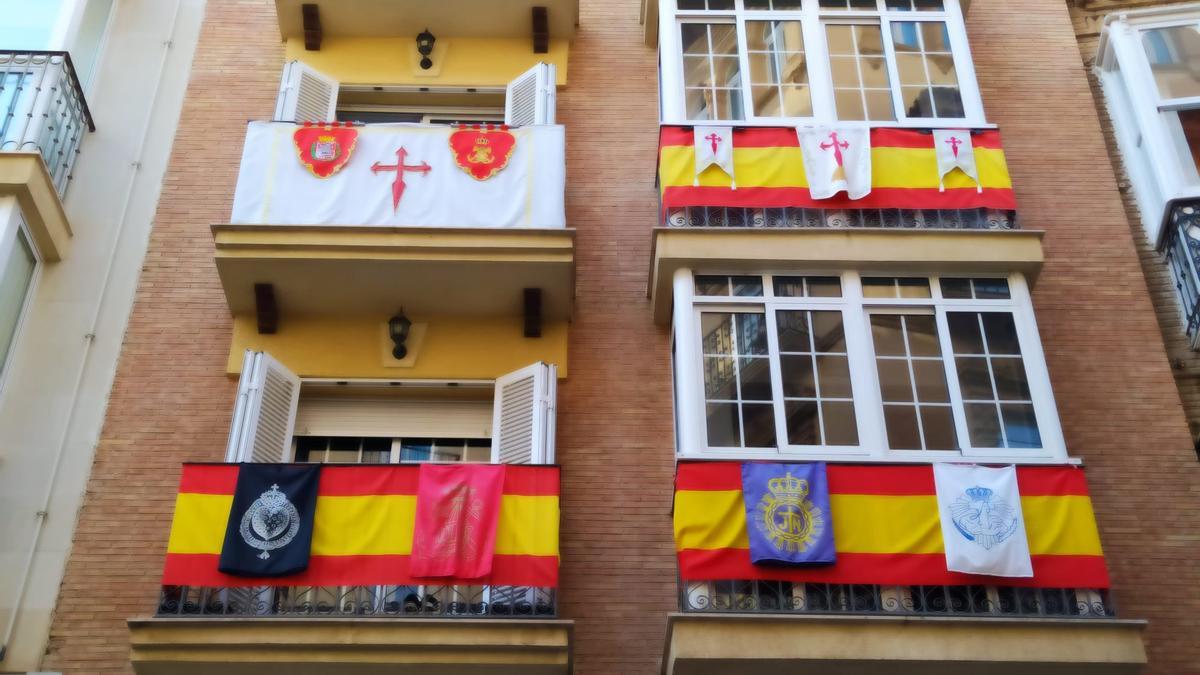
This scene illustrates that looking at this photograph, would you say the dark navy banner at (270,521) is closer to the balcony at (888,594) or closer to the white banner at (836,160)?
the balcony at (888,594)

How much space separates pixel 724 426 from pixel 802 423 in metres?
0.68

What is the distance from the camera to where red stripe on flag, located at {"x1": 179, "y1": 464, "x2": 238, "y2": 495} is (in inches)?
398

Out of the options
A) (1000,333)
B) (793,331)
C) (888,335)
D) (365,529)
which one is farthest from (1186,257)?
(365,529)

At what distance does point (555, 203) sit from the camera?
39.0 ft

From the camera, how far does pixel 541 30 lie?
1408 cm

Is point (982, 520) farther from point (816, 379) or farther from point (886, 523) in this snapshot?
point (816, 379)

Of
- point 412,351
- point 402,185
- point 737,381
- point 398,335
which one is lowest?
point 737,381

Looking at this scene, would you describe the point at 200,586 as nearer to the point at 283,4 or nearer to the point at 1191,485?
the point at 283,4

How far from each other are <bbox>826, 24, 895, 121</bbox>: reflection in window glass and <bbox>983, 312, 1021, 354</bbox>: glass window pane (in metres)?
2.55

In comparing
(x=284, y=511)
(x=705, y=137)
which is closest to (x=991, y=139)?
(x=705, y=137)

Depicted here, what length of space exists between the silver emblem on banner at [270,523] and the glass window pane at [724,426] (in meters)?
3.61

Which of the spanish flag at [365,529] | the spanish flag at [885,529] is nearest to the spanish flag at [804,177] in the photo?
the spanish flag at [885,529]

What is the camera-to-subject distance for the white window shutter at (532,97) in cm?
1302

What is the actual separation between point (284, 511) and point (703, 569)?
11.5 ft
